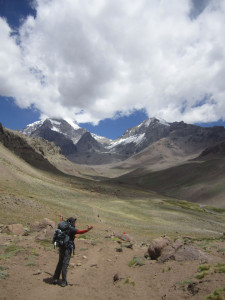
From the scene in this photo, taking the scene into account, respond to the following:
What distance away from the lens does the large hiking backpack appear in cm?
1207

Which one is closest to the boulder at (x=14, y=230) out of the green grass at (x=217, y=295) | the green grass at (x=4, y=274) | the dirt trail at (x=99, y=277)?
the dirt trail at (x=99, y=277)

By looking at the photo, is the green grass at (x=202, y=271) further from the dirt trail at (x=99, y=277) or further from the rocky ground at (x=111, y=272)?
the dirt trail at (x=99, y=277)

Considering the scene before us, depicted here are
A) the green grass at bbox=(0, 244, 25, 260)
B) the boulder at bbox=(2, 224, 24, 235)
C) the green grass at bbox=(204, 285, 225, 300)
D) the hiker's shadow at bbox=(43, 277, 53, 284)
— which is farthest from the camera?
the boulder at bbox=(2, 224, 24, 235)

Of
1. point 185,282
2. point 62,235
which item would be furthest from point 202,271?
point 62,235

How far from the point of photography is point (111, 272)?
1392 cm

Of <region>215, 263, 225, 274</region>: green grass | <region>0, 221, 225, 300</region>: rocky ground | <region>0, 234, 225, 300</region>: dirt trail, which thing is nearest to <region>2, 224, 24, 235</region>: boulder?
<region>0, 221, 225, 300</region>: rocky ground

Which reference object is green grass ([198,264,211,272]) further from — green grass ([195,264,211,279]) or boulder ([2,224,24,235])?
boulder ([2,224,24,235])

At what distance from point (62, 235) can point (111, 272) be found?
4.16 metres

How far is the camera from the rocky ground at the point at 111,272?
33.7ft

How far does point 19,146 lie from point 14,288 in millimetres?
130849

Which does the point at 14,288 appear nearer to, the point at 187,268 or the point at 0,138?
the point at 187,268

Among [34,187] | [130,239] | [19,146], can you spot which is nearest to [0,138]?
[19,146]

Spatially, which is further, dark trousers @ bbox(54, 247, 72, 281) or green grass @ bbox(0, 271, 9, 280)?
dark trousers @ bbox(54, 247, 72, 281)

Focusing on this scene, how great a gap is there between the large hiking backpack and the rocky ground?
1.91m
